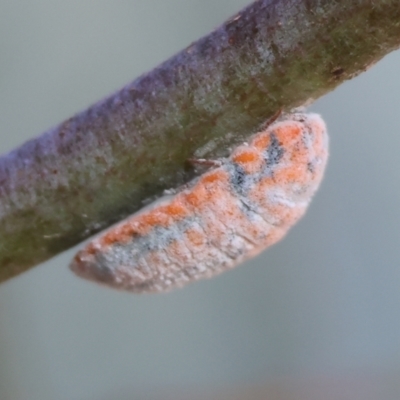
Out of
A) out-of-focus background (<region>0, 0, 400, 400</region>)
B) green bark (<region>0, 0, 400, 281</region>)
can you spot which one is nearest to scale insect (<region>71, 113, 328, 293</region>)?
green bark (<region>0, 0, 400, 281</region>)

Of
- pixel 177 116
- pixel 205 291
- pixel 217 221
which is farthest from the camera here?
pixel 205 291

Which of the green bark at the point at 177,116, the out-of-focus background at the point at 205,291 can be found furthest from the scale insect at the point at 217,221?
the out-of-focus background at the point at 205,291

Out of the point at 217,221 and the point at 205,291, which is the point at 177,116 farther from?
the point at 205,291

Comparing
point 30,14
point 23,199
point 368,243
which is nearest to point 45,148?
point 23,199

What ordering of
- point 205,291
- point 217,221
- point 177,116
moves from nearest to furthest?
point 177,116 < point 217,221 < point 205,291

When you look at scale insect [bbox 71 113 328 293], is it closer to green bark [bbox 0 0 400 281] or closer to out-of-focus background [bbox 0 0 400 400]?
green bark [bbox 0 0 400 281]

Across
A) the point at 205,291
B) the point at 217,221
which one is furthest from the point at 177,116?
the point at 205,291

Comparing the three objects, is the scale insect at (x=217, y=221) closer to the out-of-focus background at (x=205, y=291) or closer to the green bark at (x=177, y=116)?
the green bark at (x=177, y=116)

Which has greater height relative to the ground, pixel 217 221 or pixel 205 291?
pixel 205 291
